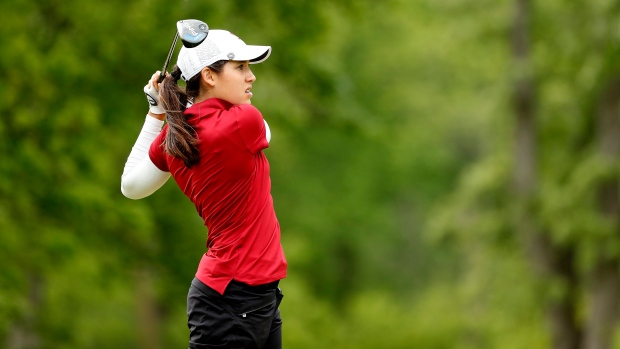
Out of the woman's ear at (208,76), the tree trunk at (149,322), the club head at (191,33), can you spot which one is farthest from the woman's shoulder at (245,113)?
the tree trunk at (149,322)

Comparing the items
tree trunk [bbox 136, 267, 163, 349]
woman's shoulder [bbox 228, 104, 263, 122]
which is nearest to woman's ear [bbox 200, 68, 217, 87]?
woman's shoulder [bbox 228, 104, 263, 122]

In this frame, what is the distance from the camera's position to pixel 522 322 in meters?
18.3

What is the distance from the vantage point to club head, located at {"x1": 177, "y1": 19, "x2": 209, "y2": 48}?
3.57m

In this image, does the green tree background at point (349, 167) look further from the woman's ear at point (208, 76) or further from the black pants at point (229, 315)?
the woman's ear at point (208, 76)

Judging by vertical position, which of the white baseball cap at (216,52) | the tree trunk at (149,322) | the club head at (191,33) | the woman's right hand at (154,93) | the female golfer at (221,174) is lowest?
the female golfer at (221,174)

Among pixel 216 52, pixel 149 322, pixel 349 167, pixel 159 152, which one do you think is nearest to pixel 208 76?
pixel 216 52

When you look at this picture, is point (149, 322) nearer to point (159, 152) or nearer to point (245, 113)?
point (159, 152)

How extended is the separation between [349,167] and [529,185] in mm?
12202

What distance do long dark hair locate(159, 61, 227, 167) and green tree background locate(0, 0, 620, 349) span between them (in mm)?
5650

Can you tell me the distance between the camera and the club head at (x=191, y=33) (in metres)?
3.57

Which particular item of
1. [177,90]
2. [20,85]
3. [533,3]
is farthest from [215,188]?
[533,3]

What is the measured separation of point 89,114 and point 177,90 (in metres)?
6.58

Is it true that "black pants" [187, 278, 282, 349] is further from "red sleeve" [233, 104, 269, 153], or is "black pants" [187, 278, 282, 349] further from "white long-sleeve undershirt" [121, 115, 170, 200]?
"red sleeve" [233, 104, 269, 153]

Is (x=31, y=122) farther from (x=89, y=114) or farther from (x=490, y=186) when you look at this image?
(x=490, y=186)
